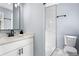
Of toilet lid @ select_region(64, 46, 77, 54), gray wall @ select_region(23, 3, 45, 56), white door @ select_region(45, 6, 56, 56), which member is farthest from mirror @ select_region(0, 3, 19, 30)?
toilet lid @ select_region(64, 46, 77, 54)

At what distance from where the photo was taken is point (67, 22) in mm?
1088

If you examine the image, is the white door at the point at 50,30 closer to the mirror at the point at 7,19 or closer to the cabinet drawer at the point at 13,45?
the cabinet drawer at the point at 13,45

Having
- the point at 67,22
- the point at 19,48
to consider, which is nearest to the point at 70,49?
the point at 67,22

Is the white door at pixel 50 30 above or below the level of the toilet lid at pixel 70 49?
above

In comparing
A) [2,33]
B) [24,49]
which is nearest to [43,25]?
[24,49]

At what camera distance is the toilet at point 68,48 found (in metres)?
1.07

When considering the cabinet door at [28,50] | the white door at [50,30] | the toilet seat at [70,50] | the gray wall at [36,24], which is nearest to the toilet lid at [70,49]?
the toilet seat at [70,50]

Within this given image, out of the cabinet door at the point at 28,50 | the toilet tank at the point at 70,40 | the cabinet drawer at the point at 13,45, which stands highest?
the toilet tank at the point at 70,40

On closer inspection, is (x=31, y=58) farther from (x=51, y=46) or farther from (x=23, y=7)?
(x=23, y=7)

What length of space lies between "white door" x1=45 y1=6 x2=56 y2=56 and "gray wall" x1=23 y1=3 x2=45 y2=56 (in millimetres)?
56

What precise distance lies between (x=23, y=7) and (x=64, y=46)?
61cm

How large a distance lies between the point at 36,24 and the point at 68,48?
430mm

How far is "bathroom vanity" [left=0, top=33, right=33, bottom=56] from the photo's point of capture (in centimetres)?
106

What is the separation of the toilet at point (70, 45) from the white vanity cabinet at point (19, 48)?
1.24ft
